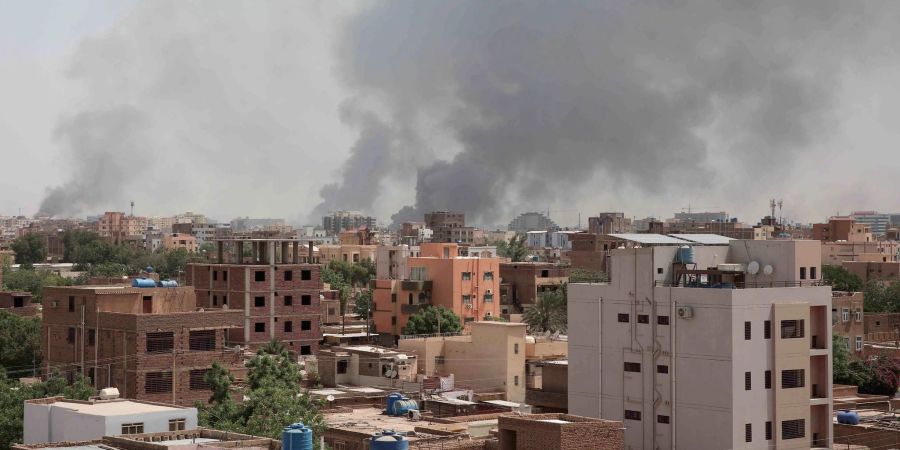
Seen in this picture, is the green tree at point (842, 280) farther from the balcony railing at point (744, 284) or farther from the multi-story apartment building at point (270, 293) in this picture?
the balcony railing at point (744, 284)

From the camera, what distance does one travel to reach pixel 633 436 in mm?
37688

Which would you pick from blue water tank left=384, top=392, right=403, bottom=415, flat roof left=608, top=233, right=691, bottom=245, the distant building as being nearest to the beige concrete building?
blue water tank left=384, top=392, right=403, bottom=415

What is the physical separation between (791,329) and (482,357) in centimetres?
1810

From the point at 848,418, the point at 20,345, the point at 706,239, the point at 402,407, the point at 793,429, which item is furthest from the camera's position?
the point at 20,345

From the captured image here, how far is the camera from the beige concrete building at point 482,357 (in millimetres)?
52094

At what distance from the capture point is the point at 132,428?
26.9m

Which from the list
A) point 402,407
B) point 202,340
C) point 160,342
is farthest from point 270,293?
point 402,407

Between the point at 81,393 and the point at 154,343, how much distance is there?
576cm

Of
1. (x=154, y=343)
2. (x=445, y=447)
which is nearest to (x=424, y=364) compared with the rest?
(x=154, y=343)

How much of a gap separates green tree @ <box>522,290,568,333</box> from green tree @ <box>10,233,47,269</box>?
338ft

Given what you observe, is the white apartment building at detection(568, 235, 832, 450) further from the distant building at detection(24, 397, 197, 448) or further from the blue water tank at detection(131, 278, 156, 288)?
the blue water tank at detection(131, 278, 156, 288)

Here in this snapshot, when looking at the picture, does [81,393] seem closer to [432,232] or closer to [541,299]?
[541,299]

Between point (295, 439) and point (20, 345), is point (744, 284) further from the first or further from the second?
point (20, 345)

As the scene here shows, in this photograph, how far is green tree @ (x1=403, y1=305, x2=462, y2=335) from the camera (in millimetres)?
68125
